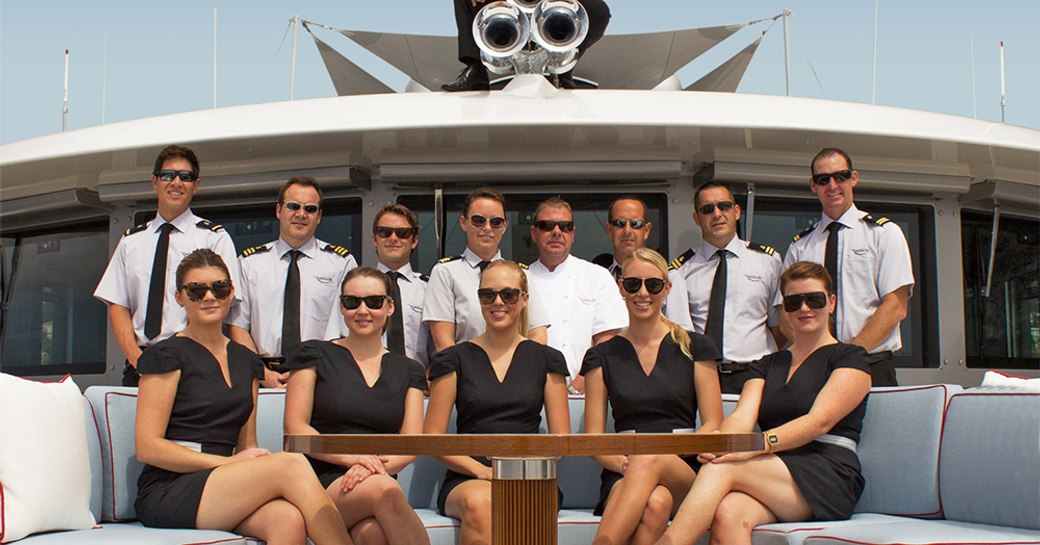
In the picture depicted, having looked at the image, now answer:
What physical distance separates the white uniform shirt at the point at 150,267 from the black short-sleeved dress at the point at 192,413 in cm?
100

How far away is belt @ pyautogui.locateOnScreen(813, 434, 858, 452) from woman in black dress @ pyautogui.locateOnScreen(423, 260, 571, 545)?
2.94ft

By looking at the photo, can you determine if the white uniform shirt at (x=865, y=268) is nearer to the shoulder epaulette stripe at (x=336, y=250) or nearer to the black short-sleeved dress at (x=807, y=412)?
the black short-sleeved dress at (x=807, y=412)

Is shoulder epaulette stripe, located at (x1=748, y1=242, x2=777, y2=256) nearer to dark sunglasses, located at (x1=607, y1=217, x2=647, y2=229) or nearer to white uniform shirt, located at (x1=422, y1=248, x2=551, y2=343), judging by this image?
dark sunglasses, located at (x1=607, y1=217, x2=647, y2=229)

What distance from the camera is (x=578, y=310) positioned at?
4.50 metres

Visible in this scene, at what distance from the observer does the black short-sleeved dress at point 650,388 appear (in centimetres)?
367

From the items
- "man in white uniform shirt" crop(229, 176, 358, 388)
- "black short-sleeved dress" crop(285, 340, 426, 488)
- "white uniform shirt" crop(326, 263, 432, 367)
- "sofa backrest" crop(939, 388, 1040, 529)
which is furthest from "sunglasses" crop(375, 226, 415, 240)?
"sofa backrest" crop(939, 388, 1040, 529)

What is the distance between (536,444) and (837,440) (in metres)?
1.57

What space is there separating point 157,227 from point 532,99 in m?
1.78

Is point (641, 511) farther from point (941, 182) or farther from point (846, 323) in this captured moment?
point (941, 182)

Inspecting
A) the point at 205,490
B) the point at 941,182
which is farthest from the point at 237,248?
the point at 941,182

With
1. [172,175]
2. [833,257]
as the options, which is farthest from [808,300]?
[172,175]

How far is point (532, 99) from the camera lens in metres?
4.55

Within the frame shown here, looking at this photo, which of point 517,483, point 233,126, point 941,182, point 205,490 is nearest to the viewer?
point 517,483

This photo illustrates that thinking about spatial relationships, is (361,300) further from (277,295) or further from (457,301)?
(277,295)
